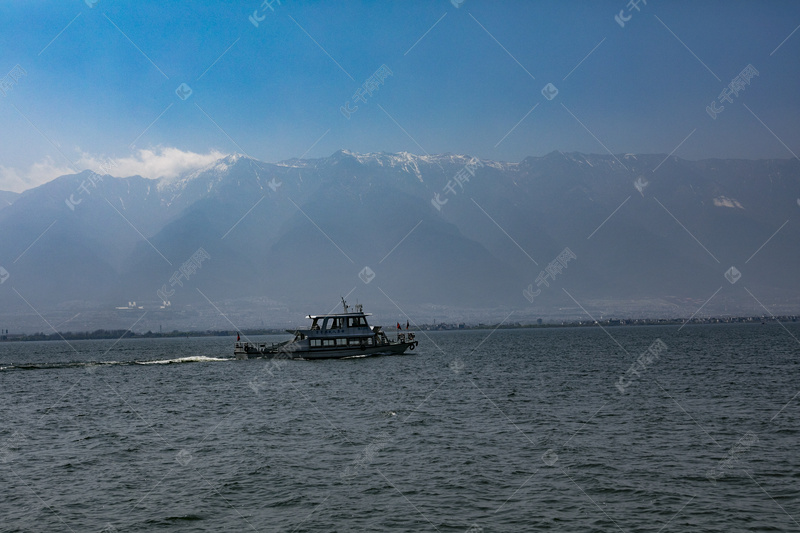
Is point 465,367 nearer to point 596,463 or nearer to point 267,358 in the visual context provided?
point 267,358

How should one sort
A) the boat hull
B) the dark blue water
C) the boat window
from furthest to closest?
1. the boat window
2. the boat hull
3. the dark blue water

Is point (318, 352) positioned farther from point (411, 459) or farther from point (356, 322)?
point (411, 459)

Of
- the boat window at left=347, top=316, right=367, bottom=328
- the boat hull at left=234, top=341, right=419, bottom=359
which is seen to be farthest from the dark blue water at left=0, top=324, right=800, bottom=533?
the boat window at left=347, top=316, right=367, bottom=328

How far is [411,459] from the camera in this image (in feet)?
92.8

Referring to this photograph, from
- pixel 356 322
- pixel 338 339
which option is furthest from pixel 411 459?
pixel 338 339

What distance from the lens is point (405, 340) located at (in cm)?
10944

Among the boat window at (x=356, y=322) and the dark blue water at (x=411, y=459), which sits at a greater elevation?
the boat window at (x=356, y=322)

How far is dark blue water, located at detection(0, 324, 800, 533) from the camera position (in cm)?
2081

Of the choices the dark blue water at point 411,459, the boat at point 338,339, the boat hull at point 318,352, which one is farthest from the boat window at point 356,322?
the dark blue water at point 411,459

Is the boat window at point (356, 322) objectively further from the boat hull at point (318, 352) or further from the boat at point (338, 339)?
the boat hull at point (318, 352)

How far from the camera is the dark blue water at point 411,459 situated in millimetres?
20812

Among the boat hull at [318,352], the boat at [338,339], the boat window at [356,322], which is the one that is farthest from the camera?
the boat window at [356,322]

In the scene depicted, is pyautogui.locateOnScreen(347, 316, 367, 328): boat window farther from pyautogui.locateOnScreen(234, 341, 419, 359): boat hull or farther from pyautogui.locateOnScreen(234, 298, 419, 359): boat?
pyautogui.locateOnScreen(234, 341, 419, 359): boat hull

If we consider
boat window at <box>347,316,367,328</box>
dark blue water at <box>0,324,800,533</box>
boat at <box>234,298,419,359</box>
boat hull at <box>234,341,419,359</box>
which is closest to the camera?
dark blue water at <box>0,324,800,533</box>
